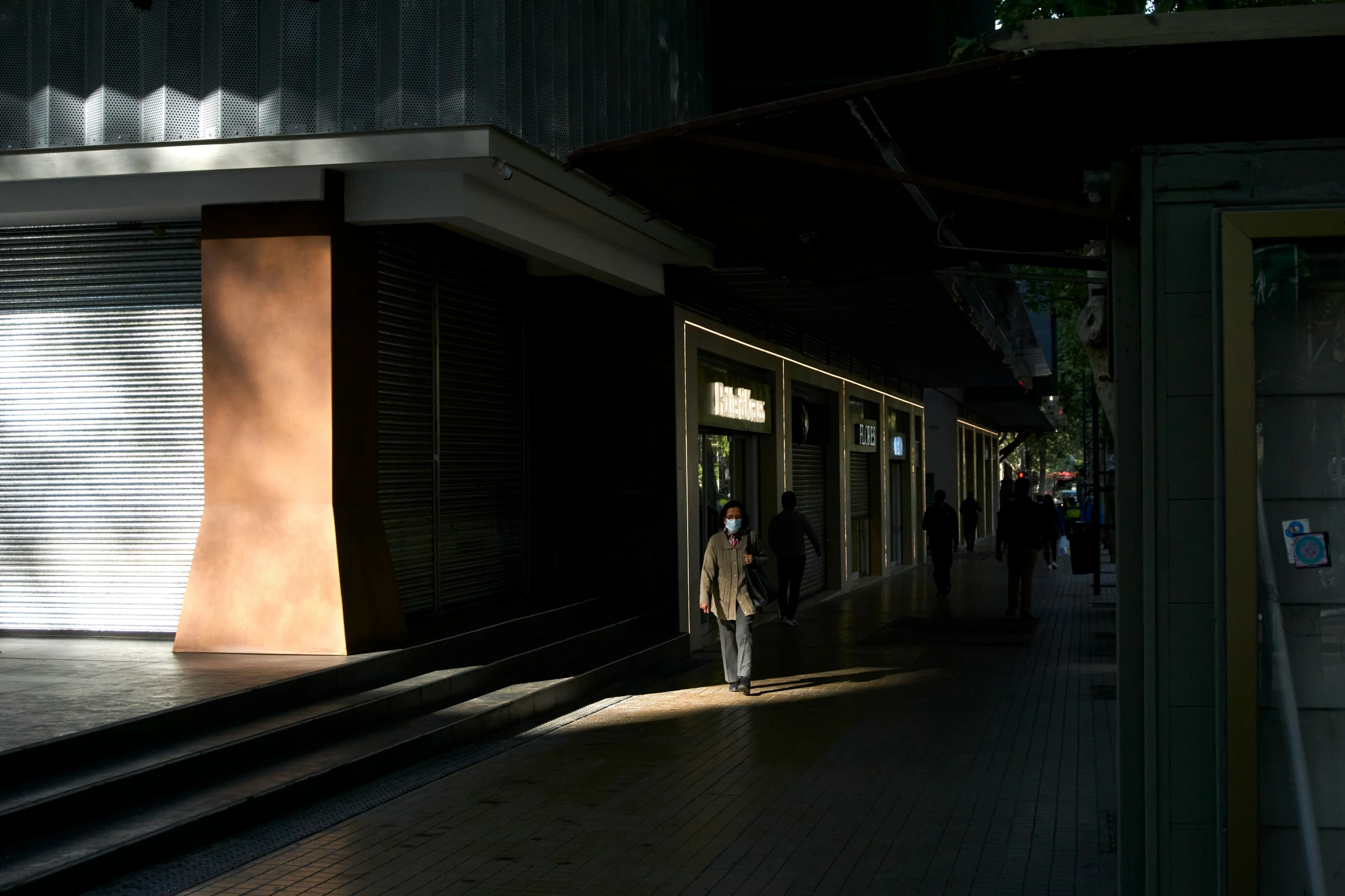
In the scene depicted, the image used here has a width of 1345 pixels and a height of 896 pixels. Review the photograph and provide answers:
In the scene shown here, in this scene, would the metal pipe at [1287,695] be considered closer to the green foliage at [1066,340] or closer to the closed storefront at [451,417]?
the green foliage at [1066,340]

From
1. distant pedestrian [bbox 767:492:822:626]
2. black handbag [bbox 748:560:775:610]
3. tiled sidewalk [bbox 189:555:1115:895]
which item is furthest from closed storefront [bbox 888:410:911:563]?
black handbag [bbox 748:560:775:610]

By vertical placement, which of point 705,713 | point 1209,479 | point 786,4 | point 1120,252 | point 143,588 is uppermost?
point 786,4

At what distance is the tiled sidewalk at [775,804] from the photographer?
6133 mm

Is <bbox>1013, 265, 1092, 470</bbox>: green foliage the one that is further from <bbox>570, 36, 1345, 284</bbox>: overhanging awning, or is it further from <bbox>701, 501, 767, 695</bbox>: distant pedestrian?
<bbox>701, 501, 767, 695</bbox>: distant pedestrian

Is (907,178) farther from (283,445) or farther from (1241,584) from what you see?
(283,445)

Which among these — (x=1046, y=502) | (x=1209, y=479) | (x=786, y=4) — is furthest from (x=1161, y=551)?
(x=1046, y=502)

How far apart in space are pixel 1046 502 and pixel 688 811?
44.8ft

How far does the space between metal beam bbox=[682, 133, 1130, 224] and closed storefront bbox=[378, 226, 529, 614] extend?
7434 millimetres

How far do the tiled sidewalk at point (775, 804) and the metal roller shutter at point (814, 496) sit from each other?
874cm

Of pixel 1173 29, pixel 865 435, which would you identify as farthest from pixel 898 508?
pixel 1173 29

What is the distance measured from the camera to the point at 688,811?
24.2 feet

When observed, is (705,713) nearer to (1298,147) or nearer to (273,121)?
(273,121)

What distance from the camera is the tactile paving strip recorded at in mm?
5992

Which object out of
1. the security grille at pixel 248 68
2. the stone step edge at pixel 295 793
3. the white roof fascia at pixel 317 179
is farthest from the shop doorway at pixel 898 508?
the security grille at pixel 248 68
